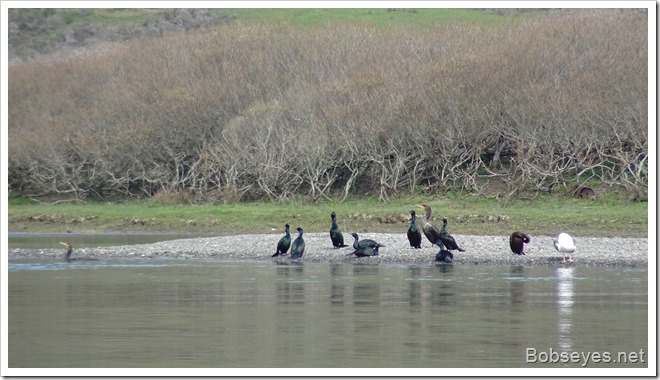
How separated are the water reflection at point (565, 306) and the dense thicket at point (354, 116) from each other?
2357 cm

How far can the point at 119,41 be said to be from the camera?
307 ft

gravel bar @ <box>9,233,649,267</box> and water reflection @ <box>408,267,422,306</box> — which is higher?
gravel bar @ <box>9,233,649,267</box>

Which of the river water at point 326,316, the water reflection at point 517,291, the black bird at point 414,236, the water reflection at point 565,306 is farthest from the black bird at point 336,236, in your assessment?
the water reflection at point 565,306

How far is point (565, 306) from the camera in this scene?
24891 mm

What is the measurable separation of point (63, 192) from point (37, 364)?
45.2m

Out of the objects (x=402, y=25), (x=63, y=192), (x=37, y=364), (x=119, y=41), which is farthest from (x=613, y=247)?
(x=119, y=41)

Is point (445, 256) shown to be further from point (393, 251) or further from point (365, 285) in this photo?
point (365, 285)

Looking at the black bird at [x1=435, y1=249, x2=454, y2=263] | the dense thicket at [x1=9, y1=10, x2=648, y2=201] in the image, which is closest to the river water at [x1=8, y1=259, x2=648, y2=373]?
the black bird at [x1=435, y1=249, x2=454, y2=263]

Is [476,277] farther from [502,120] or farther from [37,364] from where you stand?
[502,120]

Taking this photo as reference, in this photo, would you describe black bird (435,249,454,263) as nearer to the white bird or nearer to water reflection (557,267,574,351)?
the white bird

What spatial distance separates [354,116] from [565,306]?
3817 cm

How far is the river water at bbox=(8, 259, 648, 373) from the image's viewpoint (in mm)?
20062

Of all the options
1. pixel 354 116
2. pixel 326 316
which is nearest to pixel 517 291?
pixel 326 316

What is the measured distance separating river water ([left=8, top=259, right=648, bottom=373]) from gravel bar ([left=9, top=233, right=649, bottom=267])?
45.9 inches
